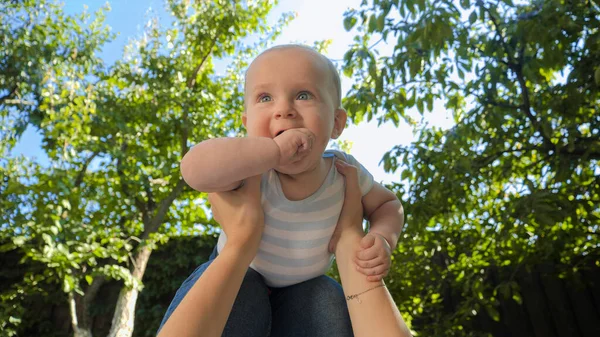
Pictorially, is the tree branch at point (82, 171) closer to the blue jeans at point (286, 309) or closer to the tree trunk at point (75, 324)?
the tree trunk at point (75, 324)

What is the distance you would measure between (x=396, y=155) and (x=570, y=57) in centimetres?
120

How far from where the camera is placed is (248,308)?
2.65ft

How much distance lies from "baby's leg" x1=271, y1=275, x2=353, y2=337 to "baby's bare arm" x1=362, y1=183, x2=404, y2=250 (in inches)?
5.4

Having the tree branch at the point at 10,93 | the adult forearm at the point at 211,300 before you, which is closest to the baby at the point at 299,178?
the adult forearm at the point at 211,300

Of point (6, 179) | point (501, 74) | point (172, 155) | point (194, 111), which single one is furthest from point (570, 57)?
point (6, 179)

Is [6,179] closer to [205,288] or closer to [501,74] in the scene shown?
[501,74]

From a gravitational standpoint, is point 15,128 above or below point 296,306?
above

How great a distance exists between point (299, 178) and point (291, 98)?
14 cm

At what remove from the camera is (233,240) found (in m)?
0.74

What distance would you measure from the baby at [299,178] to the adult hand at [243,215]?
0.08ft

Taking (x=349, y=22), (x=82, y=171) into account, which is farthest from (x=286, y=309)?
(x=82, y=171)

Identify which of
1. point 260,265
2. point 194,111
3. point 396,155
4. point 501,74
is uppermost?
point 194,111

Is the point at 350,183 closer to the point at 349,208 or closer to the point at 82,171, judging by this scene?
the point at 349,208

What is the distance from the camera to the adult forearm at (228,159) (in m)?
0.65
